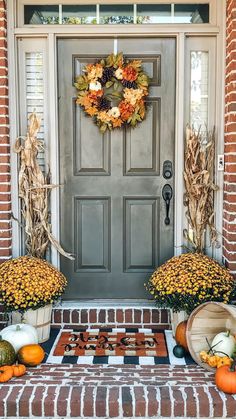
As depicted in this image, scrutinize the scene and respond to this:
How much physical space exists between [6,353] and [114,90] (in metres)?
2.08

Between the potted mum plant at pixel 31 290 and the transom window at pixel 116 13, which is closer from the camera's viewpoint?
the potted mum plant at pixel 31 290

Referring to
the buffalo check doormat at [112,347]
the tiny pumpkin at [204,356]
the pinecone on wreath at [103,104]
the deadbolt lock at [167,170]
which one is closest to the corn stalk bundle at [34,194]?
the pinecone on wreath at [103,104]

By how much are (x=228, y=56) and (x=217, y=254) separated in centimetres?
152

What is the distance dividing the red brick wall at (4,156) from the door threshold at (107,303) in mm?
630

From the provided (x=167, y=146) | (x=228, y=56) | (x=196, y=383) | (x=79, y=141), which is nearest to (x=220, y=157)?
(x=167, y=146)

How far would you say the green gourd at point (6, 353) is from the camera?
3.08 metres

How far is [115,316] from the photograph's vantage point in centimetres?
395

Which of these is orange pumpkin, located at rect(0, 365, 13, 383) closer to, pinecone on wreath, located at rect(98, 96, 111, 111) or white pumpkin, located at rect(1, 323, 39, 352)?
white pumpkin, located at rect(1, 323, 39, 352)

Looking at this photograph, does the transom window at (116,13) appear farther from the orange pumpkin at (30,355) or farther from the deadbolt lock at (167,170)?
the orange pumpkin at (30,355)

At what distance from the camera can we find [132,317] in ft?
12.9

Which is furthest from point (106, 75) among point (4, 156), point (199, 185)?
point (199, 185)

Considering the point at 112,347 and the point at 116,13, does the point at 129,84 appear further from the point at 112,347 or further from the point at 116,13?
the point at 112,347

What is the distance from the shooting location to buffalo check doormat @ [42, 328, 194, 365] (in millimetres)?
3404

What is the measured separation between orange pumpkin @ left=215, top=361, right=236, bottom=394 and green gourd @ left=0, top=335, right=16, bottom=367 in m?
1.25
